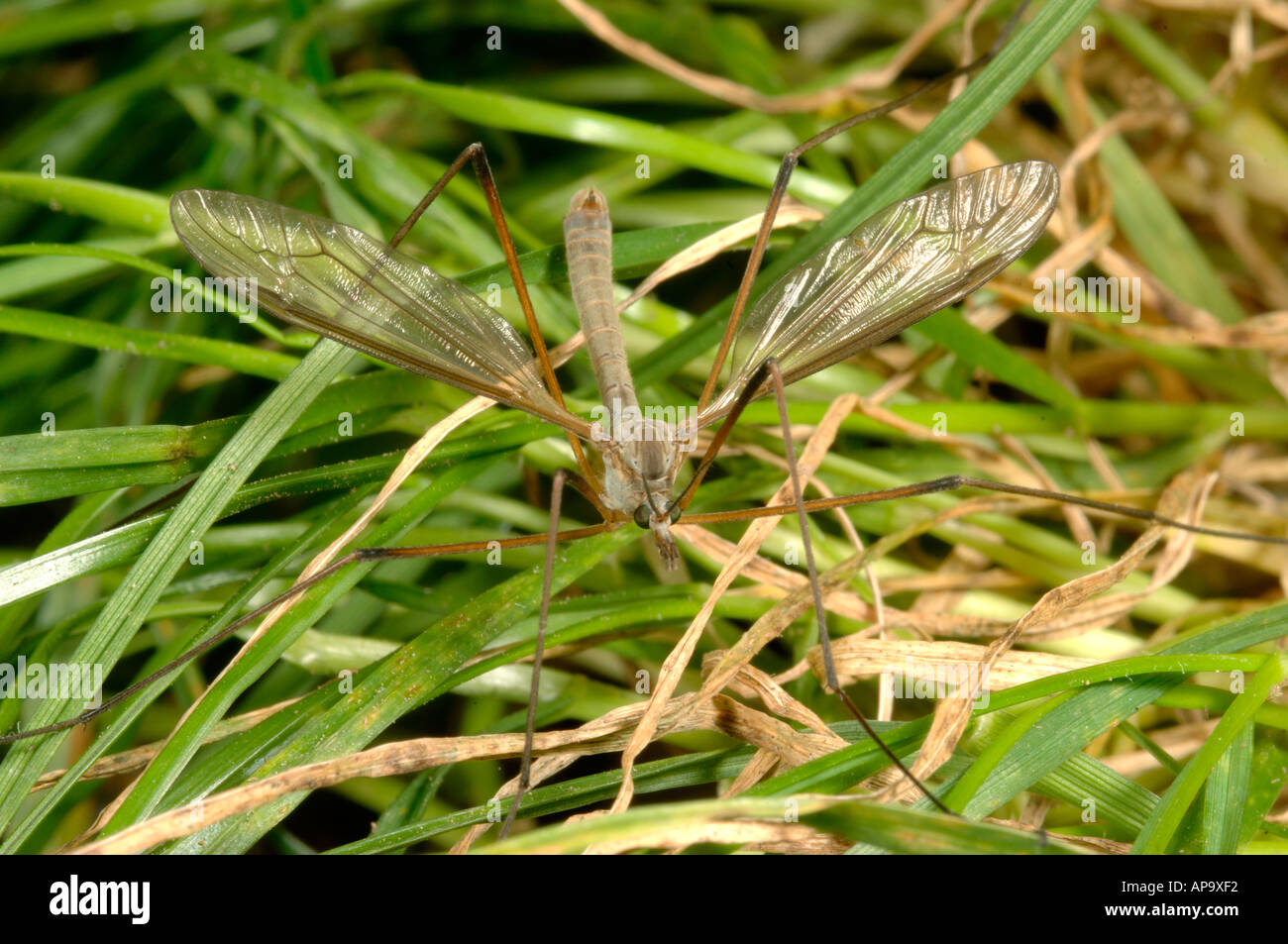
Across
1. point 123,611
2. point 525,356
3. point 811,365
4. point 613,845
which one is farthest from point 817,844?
point 123,611

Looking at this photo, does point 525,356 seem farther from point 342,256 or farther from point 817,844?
point 817,844

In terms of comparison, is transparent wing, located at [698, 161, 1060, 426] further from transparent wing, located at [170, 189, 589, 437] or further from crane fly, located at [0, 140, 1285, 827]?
transparent wing, located at [170, 189, 589, 437]

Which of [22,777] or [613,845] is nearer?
[613,845]

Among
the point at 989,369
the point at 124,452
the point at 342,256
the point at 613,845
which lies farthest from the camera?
the point at 989,369

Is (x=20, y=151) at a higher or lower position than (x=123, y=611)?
higher

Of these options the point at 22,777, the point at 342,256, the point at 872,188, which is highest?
the point at 872,188

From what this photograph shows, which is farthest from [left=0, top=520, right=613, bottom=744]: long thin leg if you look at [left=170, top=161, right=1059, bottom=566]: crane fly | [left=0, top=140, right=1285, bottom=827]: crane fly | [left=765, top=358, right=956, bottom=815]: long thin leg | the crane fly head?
[left=765, top=358, right=956, bottom=815]: long thin leg

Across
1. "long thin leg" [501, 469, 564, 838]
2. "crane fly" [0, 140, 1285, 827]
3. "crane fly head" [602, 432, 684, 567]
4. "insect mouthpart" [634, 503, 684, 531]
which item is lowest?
"long thin leg" [501, 469, 564, 838]

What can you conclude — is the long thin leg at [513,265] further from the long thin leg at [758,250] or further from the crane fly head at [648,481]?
the long thin leg at [758,250]

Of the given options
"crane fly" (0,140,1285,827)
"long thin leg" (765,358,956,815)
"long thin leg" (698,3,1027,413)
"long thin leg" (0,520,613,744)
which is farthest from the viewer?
"long thin leg" (698,3,1027,413)
